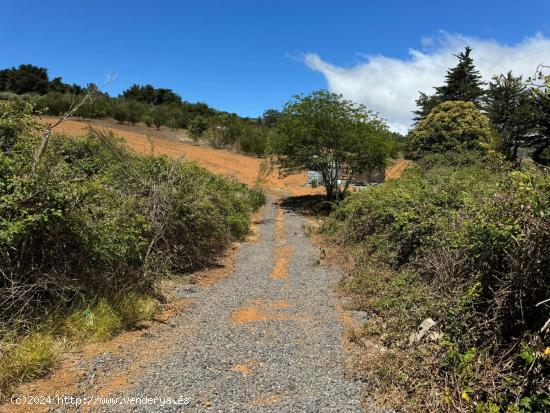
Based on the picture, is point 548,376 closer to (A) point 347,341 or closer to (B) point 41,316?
(A) point 347,341

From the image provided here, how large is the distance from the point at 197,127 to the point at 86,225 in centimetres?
2961

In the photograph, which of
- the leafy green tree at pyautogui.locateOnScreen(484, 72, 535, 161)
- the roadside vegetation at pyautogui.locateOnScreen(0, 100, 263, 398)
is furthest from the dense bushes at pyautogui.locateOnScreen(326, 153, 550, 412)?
the leafy green tree at pyautogui.locateOnScreen(484, 72, 535, 161)

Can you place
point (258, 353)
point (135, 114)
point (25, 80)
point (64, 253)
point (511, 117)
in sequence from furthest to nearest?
point (25, 80) < point (135, 114) < point (511, 117) < point (64, 253) < point (258, 353)

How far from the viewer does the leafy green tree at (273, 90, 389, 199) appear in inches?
674

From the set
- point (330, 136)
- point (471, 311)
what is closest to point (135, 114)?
point (330, 136)

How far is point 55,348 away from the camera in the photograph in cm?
441

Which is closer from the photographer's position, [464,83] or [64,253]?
[64,253]

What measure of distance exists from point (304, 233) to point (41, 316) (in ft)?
32.4

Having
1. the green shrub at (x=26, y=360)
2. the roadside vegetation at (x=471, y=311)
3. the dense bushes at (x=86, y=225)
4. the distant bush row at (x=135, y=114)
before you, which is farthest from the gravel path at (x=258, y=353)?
the distant bush row at (x=135, y=114)

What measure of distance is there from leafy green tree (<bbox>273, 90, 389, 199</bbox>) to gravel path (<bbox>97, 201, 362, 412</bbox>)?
9.62 meters

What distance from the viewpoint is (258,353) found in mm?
4852

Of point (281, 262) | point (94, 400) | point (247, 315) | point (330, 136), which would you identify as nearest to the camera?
point (94, 400)

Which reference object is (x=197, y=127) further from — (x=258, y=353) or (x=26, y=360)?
(x=26, y=360)

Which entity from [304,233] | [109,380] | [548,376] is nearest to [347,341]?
[548,376]
